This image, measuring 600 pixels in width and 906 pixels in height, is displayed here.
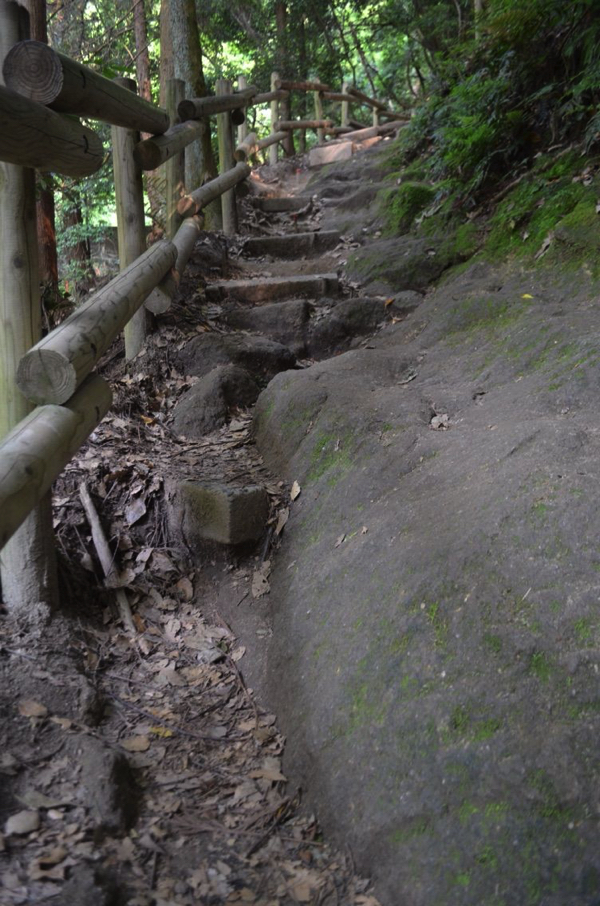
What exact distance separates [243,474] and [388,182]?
6.56 meters

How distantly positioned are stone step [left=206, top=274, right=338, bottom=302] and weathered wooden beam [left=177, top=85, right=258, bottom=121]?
1414 millimetres

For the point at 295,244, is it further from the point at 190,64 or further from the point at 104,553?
the point at 104,553

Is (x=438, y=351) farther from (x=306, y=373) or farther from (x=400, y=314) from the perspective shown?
Answer: (x=400, y=314)

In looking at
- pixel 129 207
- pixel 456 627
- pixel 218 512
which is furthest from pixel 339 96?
pixel 456 627

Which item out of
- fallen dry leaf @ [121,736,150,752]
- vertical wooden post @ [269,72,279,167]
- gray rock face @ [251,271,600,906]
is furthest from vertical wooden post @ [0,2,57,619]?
vertical wooden post @ [269,72,279,167]

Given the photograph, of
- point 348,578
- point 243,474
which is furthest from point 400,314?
point 348,578

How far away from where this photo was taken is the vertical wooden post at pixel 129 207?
4547 mm

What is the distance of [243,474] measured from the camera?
3.81 meters

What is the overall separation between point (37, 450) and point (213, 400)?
2.39 metres

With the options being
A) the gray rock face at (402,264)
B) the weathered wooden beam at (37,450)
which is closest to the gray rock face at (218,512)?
the weathered wooden beam at (37,450)

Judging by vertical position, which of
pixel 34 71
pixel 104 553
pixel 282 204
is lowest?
pixel 104 553

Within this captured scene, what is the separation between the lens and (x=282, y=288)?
6.32 m

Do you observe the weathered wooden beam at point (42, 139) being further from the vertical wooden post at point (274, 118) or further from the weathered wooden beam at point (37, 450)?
the vertical wooden post at point (274, 118)

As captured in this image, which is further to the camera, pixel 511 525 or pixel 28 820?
pixel 511 525
